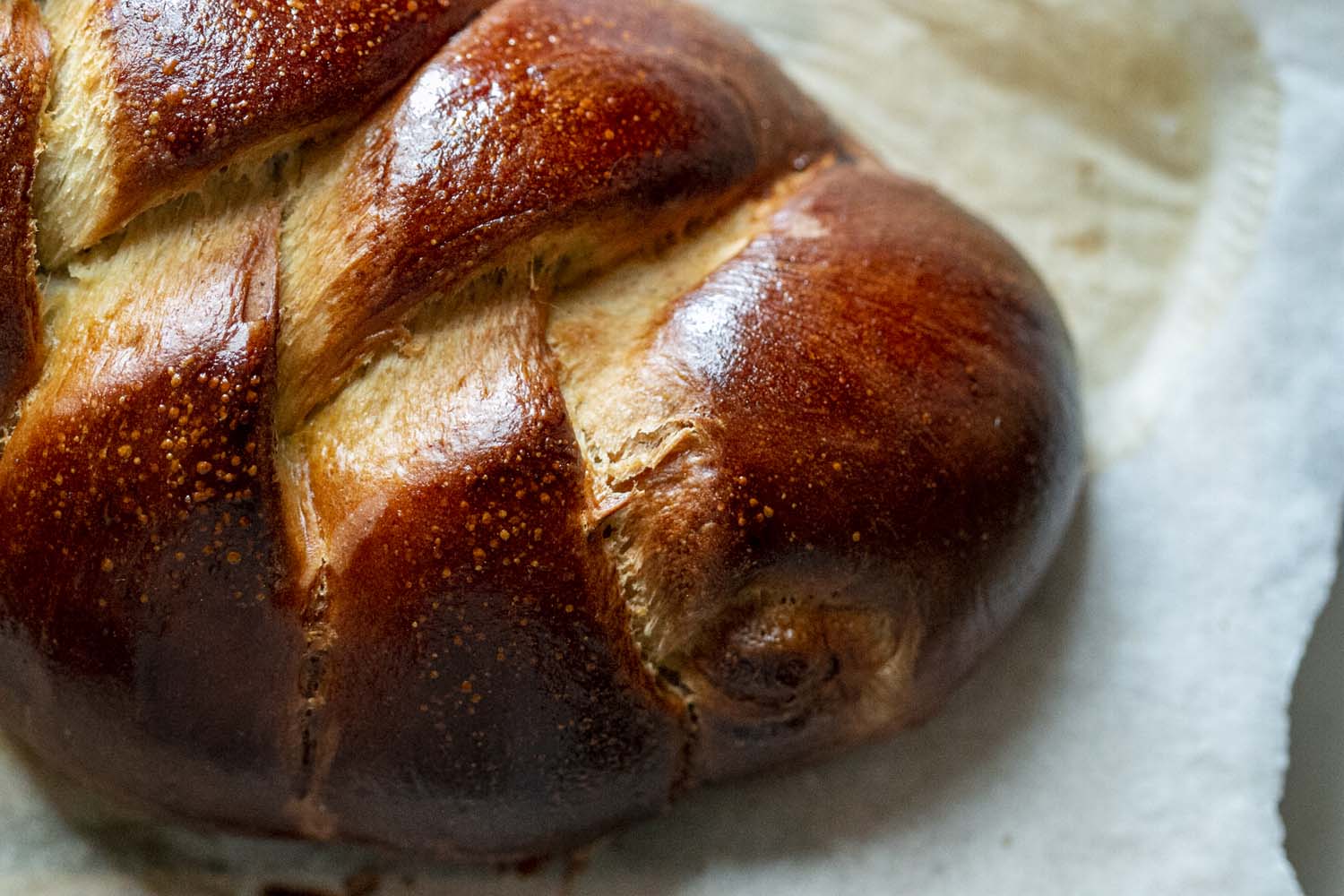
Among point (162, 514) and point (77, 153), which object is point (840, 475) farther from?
point (77, 153)

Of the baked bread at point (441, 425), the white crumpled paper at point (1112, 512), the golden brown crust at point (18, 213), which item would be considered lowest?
the white crumpled paper at point (1112, 512)

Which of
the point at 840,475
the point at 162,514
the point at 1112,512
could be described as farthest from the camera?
the point at 1112,512

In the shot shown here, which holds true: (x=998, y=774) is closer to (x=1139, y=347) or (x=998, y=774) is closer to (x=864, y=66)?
(x=1139, y=347)

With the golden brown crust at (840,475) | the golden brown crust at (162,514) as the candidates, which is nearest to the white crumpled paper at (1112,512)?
the golden brown crust at (840,475)

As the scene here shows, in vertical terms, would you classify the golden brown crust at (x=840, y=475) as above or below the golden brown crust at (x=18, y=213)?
below

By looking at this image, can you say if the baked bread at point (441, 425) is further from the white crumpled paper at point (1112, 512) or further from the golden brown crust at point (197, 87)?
the white crumpled paper at point (1112, 512)

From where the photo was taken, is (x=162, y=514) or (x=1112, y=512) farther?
(x=1112, y=512)

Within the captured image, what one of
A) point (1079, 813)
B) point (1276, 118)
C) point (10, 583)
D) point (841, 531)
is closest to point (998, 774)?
point (1079, 813)

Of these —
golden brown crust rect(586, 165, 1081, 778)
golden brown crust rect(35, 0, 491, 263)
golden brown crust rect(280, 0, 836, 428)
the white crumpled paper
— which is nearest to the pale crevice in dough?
golden brown crust rect(35, 0, 491, 263)

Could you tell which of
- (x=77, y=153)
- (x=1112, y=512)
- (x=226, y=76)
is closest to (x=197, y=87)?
(x=226, y=76)
